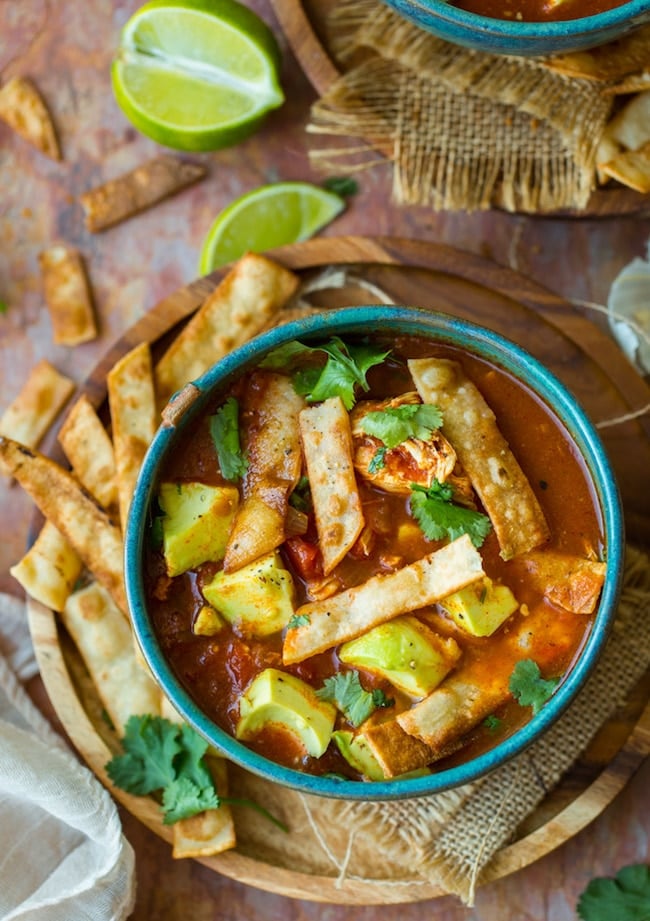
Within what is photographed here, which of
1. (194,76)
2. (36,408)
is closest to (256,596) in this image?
(36,408)

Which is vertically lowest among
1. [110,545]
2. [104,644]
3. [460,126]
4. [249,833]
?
[249,833]

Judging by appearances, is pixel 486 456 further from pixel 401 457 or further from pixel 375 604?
pixel 375 604

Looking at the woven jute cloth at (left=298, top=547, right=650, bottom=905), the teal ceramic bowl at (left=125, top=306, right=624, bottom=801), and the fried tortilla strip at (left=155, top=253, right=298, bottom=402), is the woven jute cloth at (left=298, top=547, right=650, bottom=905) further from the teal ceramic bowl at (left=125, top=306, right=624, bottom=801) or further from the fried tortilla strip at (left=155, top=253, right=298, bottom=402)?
the fried tortilla strip at (left=155, top=253, right=298, bottom=402)

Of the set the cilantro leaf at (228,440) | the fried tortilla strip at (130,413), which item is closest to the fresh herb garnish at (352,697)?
the cilantro leaf at (228,440)

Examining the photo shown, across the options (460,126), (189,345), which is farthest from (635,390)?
(189,345)

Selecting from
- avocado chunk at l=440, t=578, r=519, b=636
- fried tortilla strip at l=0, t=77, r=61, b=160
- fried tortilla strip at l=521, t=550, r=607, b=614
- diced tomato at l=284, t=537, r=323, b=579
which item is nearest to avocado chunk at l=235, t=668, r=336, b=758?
diced tomato at l=284, t=537, r=323, b=579

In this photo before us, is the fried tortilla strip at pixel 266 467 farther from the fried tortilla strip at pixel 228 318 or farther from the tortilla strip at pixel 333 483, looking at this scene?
the fried tortilla strip at pixel 228 318

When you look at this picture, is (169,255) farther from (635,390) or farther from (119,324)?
(635,390)
